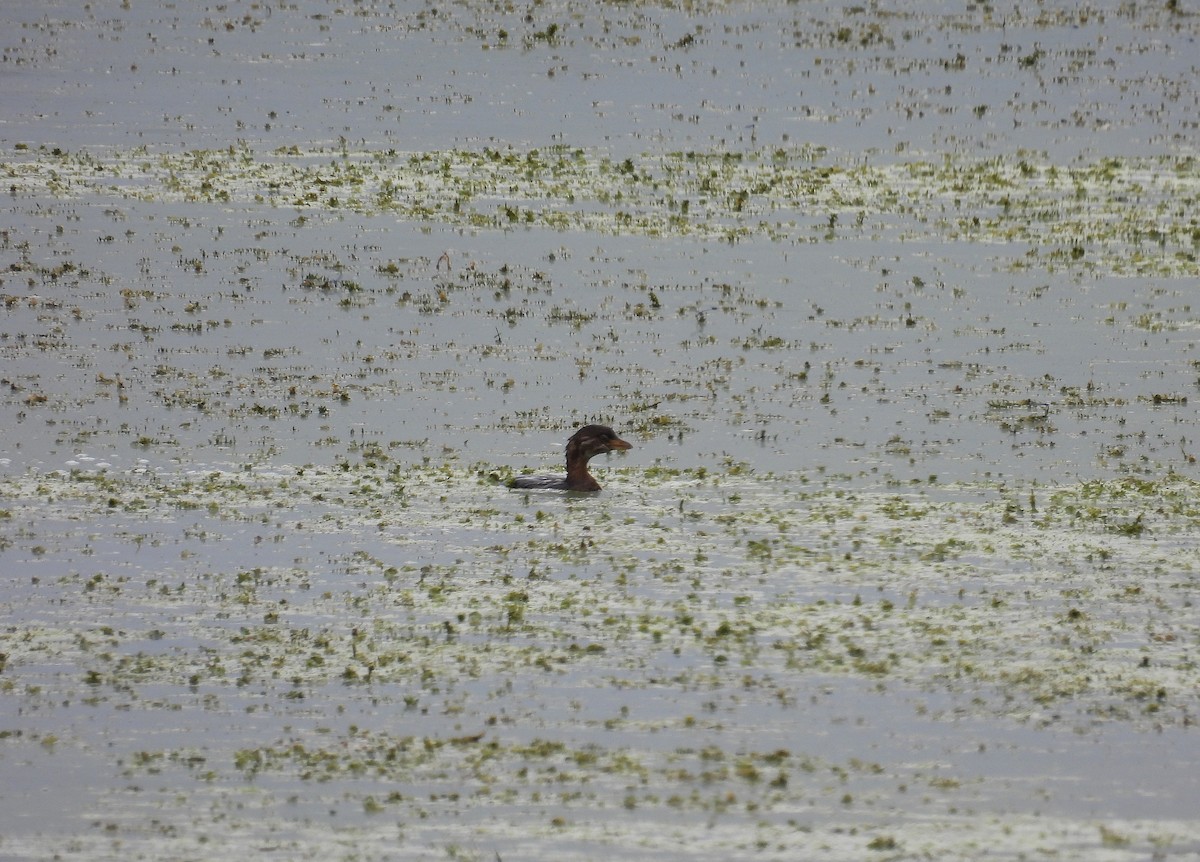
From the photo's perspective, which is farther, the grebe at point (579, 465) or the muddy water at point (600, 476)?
the grebe at point (579, 465)

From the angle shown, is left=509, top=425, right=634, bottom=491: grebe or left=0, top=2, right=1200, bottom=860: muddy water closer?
left=0, top=2, right=1200, bottom=860: muddy water

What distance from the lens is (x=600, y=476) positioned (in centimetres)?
2038

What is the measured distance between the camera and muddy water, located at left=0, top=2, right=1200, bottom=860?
12156 mm

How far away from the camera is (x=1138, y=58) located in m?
52.7

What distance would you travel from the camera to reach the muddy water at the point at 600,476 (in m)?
12.2

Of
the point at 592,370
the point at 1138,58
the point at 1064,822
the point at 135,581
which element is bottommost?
the point at 1064,822

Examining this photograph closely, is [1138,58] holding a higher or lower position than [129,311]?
higher

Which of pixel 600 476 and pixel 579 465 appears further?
pixel 600 476

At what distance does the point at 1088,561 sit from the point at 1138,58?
3829cm

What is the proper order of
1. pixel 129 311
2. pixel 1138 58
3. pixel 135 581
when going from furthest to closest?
pixel 1138 58 → pixel 129 311 → pixel 135 581

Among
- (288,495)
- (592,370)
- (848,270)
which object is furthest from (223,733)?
(848,270)

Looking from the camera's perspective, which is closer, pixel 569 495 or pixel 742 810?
pixel 742 810

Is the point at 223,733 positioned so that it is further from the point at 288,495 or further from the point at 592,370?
the point at 592,370

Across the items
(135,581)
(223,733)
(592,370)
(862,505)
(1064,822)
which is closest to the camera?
(1064,822)
